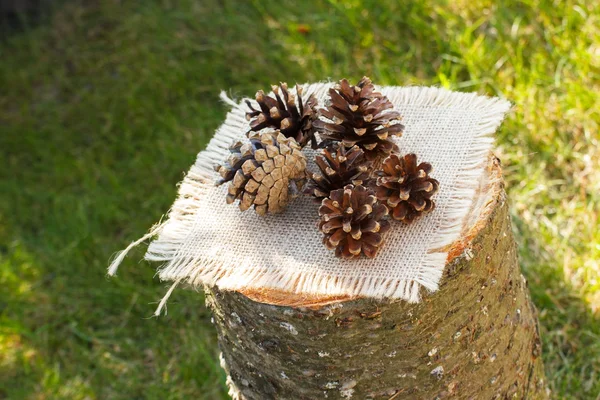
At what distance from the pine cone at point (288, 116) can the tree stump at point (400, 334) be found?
13.2 inches

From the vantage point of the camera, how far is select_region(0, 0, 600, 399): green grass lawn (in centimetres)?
217

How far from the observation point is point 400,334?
49.1 inches

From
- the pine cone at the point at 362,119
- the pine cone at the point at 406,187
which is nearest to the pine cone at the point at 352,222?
the pine cone at the point at 406,187

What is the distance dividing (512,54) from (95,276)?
65.9 inches

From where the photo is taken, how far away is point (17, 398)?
231 centimetres

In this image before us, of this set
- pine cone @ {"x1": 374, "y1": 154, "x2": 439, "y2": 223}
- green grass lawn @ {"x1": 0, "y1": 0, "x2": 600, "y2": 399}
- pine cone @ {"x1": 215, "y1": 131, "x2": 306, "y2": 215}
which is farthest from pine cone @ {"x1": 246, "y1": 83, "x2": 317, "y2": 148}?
green grass lawn @ {"x1": 0, "y1": 0, "x2": 600, "y2": 399}

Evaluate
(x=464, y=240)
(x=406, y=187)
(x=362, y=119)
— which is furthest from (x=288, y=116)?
(x=464, y=240)

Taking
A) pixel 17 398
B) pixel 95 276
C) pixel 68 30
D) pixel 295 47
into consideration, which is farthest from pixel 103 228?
pixel 68 30

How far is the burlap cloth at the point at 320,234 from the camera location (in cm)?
121

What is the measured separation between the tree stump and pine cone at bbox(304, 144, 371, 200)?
0.67 feet

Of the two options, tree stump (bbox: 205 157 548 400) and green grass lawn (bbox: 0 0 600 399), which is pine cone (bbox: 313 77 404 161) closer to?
tree stump (bbox: 205 157 548 400)

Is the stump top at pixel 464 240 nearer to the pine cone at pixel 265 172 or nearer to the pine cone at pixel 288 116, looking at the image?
the pine cone at pixel 265 172

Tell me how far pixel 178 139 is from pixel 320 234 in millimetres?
1644

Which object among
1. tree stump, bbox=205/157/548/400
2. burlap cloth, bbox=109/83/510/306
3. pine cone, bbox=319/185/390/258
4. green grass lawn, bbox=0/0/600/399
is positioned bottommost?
green grass lawn, bbox=0/0/600/399
